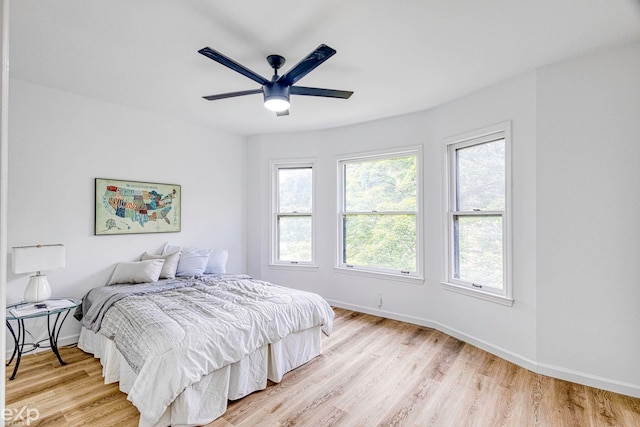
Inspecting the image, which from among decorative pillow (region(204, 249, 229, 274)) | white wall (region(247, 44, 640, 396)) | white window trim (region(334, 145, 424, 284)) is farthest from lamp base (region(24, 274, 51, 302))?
white wall (region(247, 44, 640, 396))

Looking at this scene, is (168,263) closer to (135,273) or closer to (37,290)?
(135,273)

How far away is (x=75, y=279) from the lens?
10.5 feet

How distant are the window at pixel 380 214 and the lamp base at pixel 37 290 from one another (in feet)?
10.6

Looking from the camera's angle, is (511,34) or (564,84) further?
(564,84)

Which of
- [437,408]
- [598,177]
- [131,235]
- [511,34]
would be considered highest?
[511,34]

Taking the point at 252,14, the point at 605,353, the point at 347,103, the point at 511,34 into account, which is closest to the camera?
the point at 252,14

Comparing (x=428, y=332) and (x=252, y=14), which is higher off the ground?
(x=252, y=14)

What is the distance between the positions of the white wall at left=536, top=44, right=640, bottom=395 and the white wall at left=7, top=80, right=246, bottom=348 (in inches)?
160

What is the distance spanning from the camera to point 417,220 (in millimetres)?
3811

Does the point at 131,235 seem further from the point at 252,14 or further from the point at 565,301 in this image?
the point at 565,301

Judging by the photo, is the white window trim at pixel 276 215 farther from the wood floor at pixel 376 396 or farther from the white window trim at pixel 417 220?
the wood floor at pixel 376 396

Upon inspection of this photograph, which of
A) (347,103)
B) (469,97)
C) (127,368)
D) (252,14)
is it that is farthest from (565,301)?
(127,368)

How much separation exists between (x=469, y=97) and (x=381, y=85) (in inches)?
39.5

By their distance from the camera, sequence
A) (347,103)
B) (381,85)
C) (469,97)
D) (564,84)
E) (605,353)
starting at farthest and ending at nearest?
(347,103), (469,97), (381,85), (564,84), (605,353)
